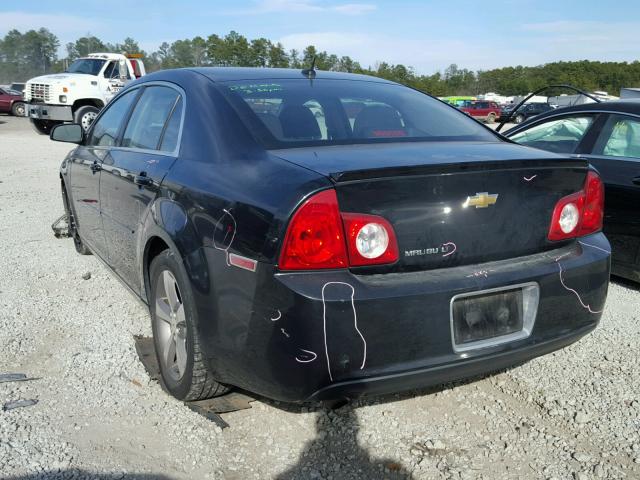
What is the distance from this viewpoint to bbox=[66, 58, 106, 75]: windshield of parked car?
17.5 metres

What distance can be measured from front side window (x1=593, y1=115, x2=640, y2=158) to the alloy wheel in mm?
3582

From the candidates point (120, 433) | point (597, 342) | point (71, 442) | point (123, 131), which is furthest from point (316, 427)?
point (123, 131)

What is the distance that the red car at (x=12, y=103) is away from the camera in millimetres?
30609

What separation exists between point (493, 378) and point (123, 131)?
2.72m

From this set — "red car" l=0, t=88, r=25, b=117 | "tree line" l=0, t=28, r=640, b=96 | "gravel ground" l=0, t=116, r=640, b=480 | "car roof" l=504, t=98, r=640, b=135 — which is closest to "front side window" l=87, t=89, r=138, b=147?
"gravel ground" l=0, t=116, r=640, b=480

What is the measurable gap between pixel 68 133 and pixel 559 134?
4077mm

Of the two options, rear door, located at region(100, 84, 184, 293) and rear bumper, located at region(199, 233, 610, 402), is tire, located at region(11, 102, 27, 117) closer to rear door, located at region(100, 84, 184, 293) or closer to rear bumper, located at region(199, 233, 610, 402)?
rear door, located at region(100, 84, 184, 293)

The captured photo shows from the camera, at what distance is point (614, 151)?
4730mm

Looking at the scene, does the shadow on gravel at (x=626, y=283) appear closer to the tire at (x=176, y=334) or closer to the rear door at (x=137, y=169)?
the tire at (x=176, y=334)

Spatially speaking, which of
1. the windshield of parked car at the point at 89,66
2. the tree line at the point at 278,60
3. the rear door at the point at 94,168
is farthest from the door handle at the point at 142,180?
the tree line at the point at 278,60

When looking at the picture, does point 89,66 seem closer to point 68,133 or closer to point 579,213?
point 68,133

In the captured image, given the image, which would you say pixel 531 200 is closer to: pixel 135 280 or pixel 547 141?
pixel 135 280

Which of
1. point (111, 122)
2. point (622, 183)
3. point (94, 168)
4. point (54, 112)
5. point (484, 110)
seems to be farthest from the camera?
point (484, 110)

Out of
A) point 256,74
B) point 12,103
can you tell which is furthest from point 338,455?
point 12,103
